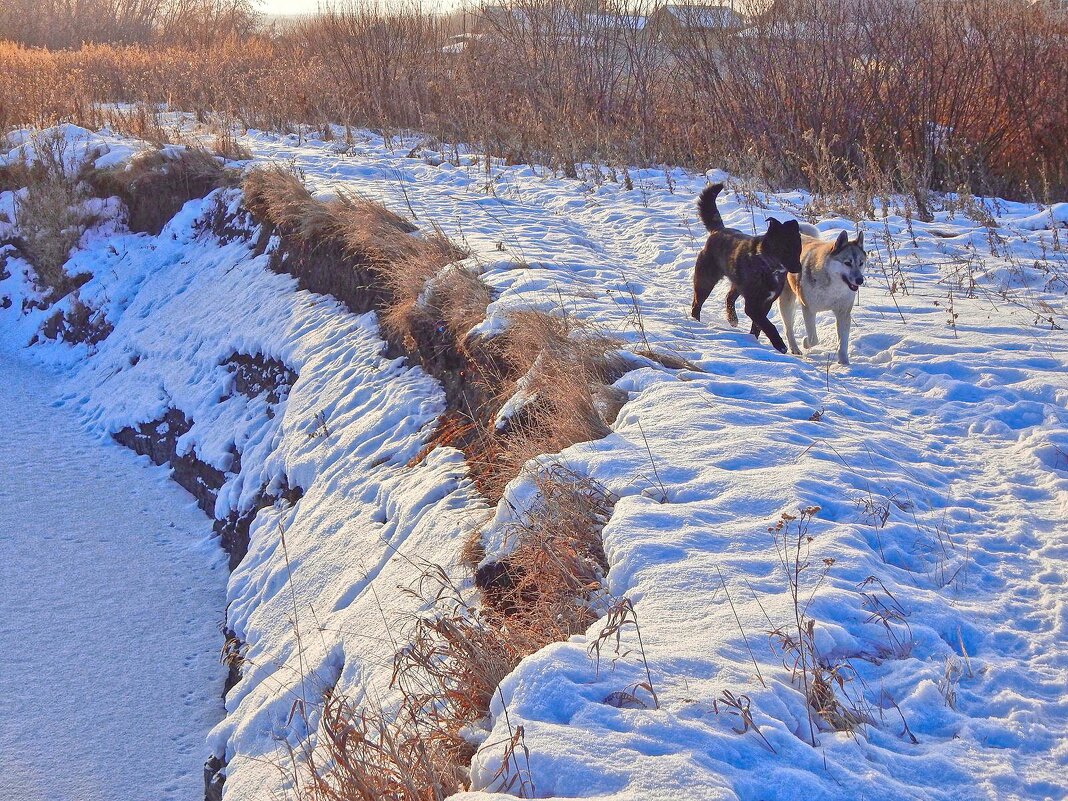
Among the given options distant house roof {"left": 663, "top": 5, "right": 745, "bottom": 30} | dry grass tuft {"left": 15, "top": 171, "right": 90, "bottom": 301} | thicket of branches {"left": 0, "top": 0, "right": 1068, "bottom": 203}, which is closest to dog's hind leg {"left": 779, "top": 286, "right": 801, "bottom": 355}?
thicket of branches {"left": 0, "top": 0, "right": 1068, "bottom": 203}

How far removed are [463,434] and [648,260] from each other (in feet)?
11.8

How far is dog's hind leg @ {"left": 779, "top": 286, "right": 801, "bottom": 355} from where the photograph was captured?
6191 millimetres

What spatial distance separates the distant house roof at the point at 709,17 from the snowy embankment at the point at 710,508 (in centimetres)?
360

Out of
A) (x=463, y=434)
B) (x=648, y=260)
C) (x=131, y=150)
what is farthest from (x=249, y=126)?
(x=463, y=434)

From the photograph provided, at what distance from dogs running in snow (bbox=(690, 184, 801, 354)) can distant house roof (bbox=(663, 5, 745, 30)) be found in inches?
274

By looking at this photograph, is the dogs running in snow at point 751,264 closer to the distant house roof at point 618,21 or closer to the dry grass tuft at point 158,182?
the dry grass tuft at point 158,182

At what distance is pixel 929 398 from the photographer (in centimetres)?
529

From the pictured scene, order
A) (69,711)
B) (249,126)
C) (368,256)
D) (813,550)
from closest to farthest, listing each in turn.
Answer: (813,550) < (69,711) < (368,256) < (249,126)

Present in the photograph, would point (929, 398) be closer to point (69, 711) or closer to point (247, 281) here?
point (69, 711)

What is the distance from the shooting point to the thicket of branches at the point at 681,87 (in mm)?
10023

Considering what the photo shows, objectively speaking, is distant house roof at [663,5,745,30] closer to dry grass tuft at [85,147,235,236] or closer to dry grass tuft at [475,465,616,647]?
dry grass tuft at [85,147,235,236]

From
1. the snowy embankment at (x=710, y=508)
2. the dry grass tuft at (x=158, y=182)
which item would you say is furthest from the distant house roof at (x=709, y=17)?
the dry grass tuft at (x=158, y=182)

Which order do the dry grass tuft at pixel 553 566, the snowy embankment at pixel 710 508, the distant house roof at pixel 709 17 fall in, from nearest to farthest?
the snowy embankment at pixel 710 508
the dry grass tuft at pixel 553 566
the distant house roof at pixel 709 17

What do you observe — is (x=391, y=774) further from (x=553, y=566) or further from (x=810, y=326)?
(x=810, y=326)
